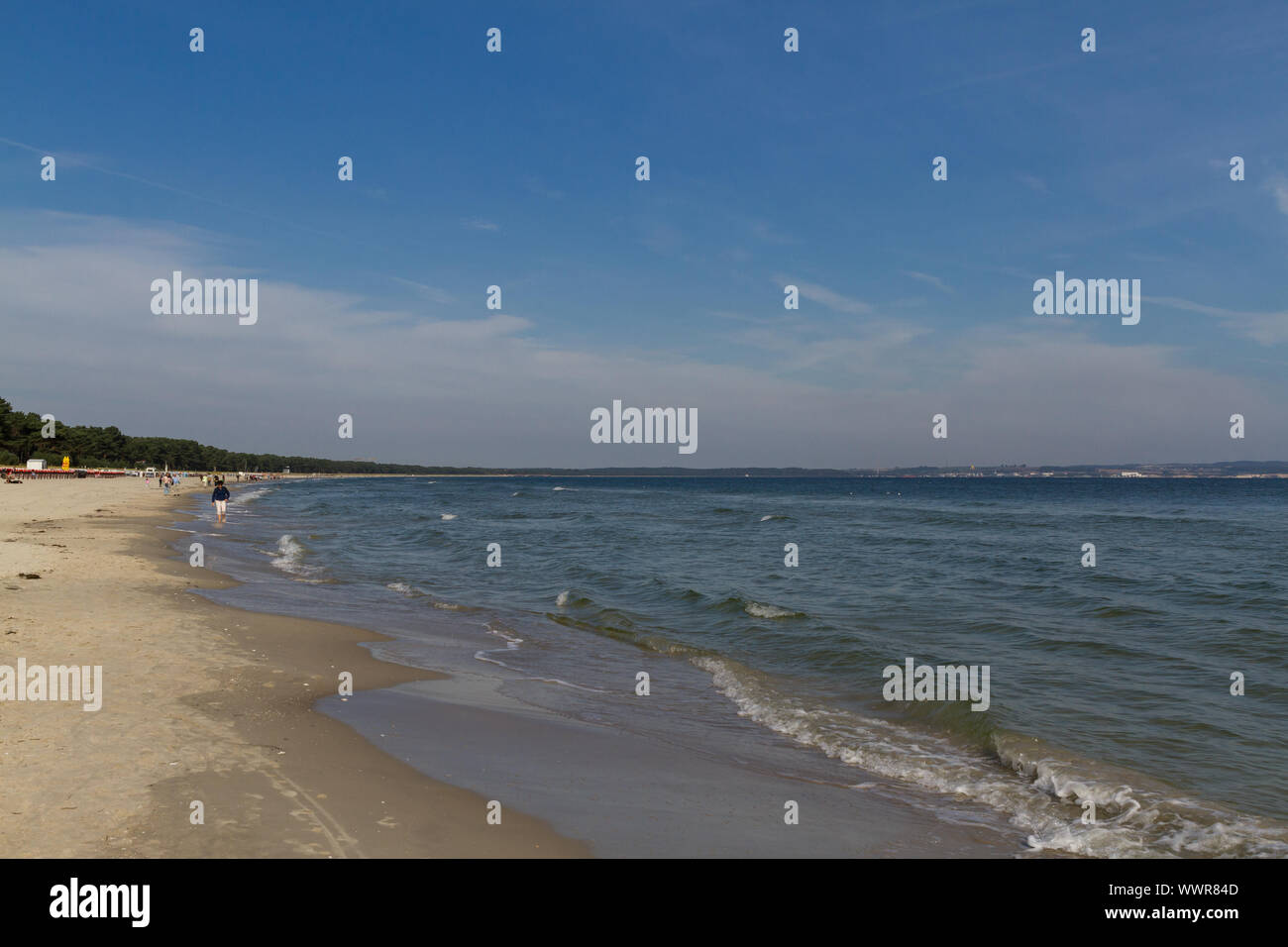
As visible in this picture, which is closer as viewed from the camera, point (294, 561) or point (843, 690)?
point (843, 690)

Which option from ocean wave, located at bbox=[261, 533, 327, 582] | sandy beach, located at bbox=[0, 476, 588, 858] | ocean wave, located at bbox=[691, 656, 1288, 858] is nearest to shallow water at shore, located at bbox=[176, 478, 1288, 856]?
ocean wave, located at bbox=[691, 656, 1288, 858]

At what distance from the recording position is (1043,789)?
820cm

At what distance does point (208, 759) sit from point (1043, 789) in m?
8.23

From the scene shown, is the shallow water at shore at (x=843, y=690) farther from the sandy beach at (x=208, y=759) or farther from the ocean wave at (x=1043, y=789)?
the sandy beach at (x=208, y=759)

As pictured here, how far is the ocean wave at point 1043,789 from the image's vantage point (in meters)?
6.81

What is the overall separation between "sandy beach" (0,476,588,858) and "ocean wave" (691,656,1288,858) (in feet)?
14.2

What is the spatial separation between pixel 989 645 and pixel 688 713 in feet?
23.4

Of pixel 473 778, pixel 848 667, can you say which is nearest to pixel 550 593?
pixel 848 667

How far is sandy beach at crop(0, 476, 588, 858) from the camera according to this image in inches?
223

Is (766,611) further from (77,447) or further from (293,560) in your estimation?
(77,447)

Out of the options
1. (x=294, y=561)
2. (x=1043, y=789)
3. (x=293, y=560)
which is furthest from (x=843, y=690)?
(x=293, y=560)

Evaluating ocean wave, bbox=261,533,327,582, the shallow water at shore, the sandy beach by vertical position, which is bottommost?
the shallow water at shore

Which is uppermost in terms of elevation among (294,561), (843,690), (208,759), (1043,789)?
(208,759)

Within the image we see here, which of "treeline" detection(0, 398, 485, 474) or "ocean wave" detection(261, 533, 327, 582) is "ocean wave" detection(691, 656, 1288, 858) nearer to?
"ocean wave" detection(261, 533, 327, 582)
